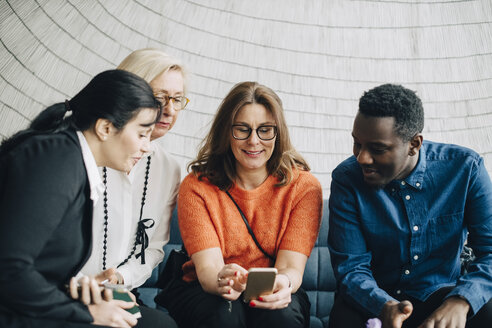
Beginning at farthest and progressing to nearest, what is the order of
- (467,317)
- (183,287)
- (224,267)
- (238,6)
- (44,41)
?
(238,6) → (44,41) → (183,287) → (224,267) → (467,317)

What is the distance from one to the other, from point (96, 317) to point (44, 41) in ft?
5.17

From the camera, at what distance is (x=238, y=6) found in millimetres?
2539

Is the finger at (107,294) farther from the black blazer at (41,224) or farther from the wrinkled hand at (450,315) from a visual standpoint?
the wrinkled hand at (450,315)

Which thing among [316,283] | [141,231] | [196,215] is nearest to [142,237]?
[141,231]

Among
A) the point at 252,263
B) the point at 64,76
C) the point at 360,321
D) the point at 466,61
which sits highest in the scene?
the point at 466,61

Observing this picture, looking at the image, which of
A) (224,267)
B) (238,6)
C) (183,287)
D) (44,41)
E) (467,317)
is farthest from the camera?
(238,6)

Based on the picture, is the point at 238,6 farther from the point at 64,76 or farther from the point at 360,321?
the point at 360,321

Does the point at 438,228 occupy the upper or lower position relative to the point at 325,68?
lower

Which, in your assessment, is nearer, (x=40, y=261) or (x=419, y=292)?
(x=40, y=261)

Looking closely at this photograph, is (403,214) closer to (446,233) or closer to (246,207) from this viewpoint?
(446,233)

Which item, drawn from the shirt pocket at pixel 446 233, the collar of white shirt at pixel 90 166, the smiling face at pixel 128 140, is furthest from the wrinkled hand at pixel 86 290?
the shirt pocket at pixel 446 233

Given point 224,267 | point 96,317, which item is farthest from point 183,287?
point 96,317

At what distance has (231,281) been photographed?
148 cm

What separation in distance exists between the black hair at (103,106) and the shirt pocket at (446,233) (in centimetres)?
107
